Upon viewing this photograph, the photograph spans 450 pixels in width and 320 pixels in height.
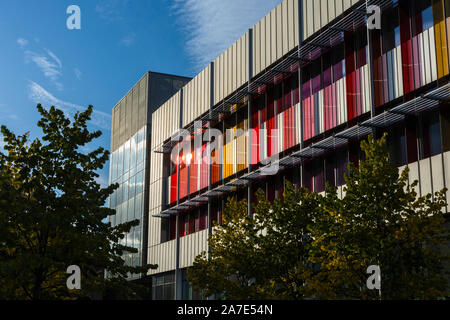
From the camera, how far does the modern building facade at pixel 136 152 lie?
47.8m

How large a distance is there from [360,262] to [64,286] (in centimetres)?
1096

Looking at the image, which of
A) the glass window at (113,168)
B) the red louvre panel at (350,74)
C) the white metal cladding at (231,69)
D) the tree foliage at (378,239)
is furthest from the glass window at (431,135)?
the glass window at (113,168)

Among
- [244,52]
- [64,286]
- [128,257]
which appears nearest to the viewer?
[64,286]

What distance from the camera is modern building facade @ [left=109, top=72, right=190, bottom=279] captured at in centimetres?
4778

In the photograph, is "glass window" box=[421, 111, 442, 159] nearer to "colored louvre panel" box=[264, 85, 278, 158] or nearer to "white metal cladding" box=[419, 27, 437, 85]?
"white metal cladding" box=[419, 27, 437, 85]

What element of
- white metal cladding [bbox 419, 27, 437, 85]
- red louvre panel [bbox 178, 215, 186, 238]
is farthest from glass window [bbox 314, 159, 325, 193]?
red louvre panel [bbox 178, 215, 186, 238]

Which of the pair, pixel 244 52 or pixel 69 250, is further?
pixel 244 52

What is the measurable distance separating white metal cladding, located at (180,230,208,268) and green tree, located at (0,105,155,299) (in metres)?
12.6

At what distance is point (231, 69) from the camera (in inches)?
1375

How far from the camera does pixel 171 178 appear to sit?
42.7 meters

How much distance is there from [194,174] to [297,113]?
1261cm

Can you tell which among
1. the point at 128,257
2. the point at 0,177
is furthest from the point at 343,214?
the point at 128,257

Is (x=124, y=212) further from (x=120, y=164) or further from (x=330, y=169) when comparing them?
(x=330, y=169)
